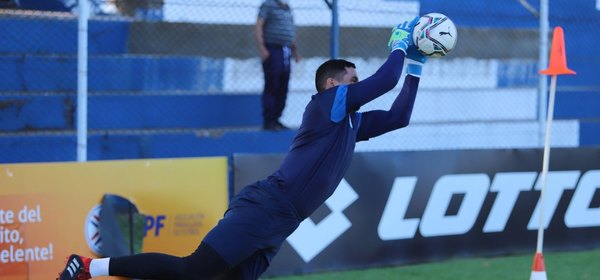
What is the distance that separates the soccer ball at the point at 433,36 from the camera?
18.1 feet

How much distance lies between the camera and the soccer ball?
553cm

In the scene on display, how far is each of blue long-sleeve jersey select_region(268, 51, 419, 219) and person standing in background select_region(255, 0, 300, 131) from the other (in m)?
4.50

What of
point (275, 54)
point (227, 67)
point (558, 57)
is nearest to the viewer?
point (558, 57)

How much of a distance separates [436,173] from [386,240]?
0.82 m

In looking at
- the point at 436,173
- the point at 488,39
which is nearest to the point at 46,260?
the point at 436,173

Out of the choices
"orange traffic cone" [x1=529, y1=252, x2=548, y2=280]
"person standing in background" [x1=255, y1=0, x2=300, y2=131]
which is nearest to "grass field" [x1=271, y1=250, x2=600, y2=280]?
"orange traffic cone" [x1=529, y1=252, x2=548, y2=280]

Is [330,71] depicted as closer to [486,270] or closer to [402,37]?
[402,37]

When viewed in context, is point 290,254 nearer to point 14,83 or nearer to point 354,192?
point 354,192

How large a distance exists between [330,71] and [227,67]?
5.15 meters

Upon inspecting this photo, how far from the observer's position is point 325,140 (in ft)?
17.8

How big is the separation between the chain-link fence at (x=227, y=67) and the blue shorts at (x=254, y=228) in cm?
442

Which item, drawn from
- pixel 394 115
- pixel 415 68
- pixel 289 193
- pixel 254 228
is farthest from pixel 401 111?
pixel 254 228

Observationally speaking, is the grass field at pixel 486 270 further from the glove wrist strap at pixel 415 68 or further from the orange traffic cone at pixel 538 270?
the glove wrist strap at pixel 415 68

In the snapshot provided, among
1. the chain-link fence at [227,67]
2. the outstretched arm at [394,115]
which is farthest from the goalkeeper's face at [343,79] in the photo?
the chain-link fence at [227,67]
